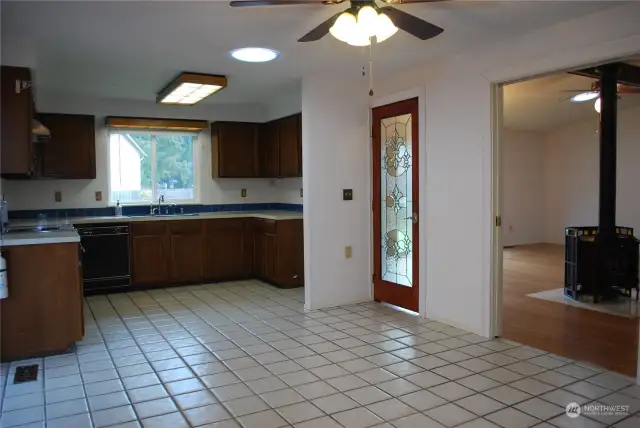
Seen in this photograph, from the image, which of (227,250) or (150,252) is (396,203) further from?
(150,252)

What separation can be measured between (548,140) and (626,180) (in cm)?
Result: 190

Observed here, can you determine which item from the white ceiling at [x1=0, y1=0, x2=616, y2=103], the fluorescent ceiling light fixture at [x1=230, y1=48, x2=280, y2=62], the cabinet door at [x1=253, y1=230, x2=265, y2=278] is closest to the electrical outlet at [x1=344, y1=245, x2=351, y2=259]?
the cabinet door at [x1=253, y1=230, x2=265, y2=278]

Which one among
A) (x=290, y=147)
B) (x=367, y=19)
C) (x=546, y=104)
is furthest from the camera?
(x=546, y=104)

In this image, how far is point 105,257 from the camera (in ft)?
17.9

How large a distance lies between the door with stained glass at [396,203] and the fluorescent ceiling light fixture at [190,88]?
1588mm

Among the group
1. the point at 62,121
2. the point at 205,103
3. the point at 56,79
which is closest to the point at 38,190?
the point at 62,121

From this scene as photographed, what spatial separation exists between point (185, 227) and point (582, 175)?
7.44 meters

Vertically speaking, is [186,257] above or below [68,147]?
below

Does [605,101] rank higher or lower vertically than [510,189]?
higher

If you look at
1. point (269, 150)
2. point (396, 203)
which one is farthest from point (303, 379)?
point (269, 150)

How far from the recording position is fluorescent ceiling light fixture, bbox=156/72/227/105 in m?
4.43

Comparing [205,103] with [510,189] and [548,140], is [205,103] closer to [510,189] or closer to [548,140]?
[510,189]

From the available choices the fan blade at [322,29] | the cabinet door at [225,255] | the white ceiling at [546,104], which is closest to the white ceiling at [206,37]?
the fan blade at [322,29]

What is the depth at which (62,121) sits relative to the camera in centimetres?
549
